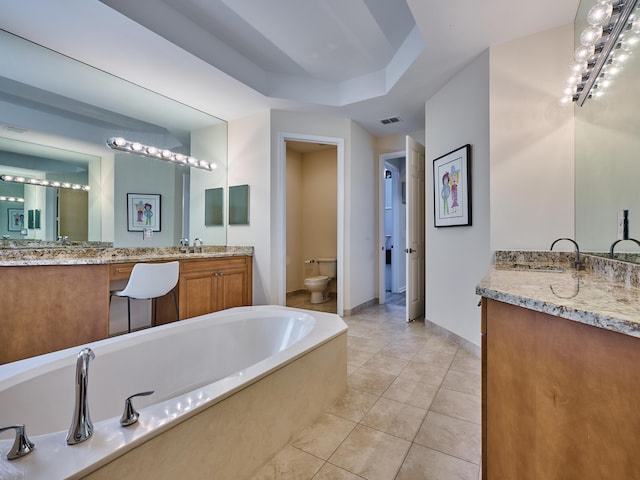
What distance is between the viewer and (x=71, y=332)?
2.08m

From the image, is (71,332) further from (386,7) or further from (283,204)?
(386,7)

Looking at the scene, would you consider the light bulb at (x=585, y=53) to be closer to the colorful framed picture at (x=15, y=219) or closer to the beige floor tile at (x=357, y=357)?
the beige floor tile at (x=357, y=357)

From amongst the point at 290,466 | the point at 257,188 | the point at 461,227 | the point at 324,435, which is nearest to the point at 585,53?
the point at 461,227

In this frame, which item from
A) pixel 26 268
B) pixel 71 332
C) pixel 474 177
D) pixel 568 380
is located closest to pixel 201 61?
pixel 26 268

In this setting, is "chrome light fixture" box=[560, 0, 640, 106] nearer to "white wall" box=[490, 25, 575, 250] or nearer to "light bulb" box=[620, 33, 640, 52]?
"light bulb" box=[620, 33, 640, 52]

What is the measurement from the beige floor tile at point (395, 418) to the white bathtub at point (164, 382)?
0.26 m

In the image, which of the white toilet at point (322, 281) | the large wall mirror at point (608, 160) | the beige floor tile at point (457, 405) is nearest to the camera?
the large wall mirror at point (608, 160)

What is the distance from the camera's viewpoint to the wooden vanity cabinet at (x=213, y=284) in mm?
2807

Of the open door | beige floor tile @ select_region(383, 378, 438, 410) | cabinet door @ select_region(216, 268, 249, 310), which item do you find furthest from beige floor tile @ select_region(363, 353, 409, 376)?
cabinet door @ select_region(216, 268, 249, 310)

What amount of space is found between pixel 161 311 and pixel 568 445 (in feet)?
10.4

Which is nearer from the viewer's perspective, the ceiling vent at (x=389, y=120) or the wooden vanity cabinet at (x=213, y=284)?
the wooden vanity cabinet at (x=213, y=284)

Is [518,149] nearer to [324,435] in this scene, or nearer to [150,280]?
[324,435]

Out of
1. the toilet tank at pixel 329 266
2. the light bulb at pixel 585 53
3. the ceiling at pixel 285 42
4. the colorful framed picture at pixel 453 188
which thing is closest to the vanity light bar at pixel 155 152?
the ceiling at pixel 285 42

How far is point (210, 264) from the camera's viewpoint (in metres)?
3.03
